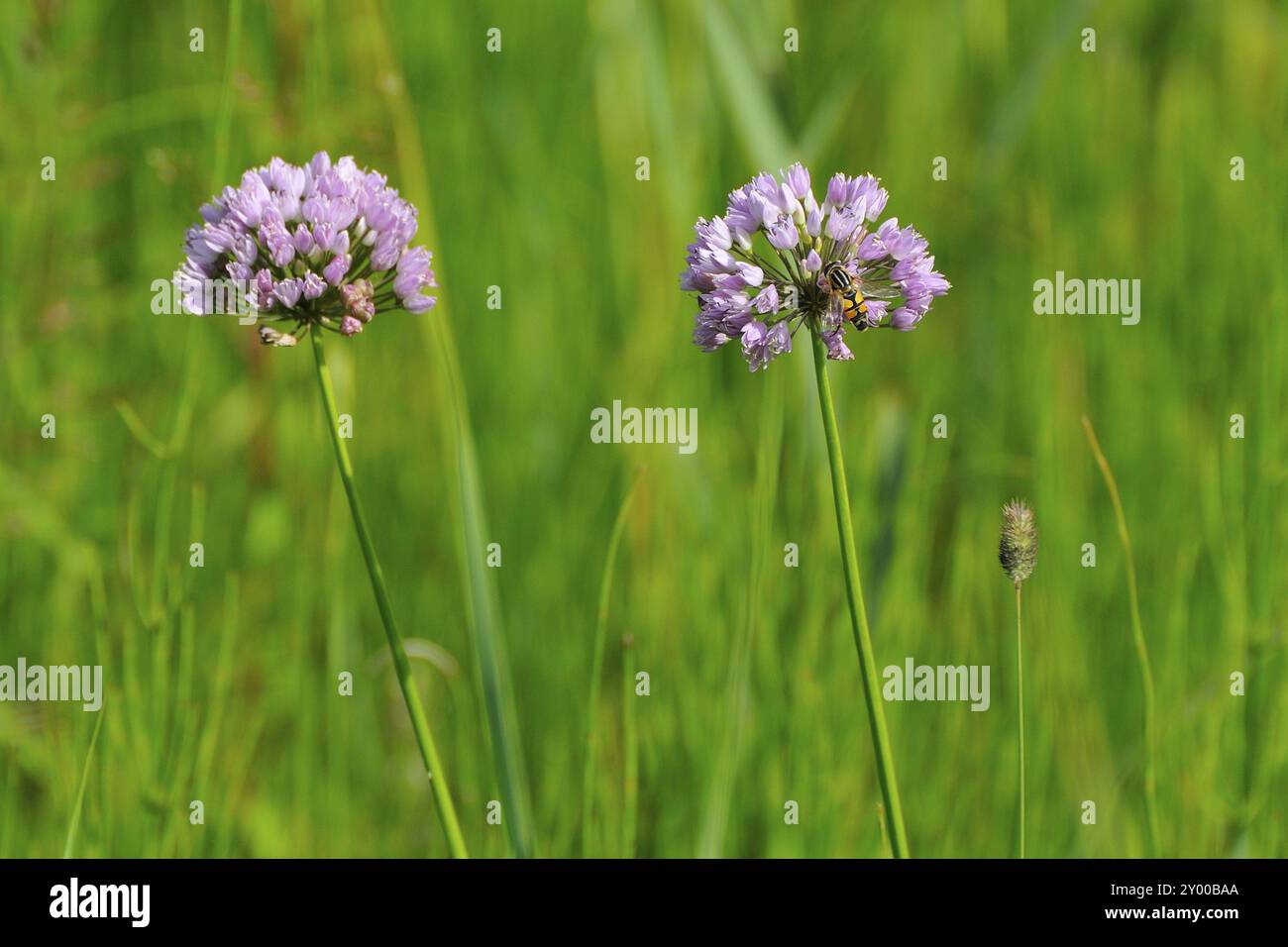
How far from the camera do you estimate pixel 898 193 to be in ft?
13.5

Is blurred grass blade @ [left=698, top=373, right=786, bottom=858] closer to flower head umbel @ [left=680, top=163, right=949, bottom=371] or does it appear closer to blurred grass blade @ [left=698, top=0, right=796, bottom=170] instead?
flower head umbel @ [left=680, top=163, right=949, bottom=371]

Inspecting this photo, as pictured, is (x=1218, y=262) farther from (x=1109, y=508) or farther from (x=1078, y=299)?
(x=1109, y=508)

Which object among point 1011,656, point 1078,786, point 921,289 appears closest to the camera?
point 921,289

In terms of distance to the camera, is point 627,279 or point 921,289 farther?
point 627,279

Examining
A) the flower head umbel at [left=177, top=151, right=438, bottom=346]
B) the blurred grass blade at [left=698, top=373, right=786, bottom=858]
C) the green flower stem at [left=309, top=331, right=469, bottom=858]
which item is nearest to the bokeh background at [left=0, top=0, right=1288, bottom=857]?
the blurred grass blade at [left=698, top=373, right=786, bottom=858]

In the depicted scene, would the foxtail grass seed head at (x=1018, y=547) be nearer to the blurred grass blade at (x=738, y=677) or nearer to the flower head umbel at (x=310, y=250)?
the blurred grass blade at (x=738, y=677)

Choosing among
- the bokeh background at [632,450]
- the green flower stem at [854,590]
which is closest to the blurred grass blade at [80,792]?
the bokeh background at [632,450]

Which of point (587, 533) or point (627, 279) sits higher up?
point (627, 279)

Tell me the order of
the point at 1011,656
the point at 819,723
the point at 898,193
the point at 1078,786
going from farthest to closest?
the point at 898,193, the point at 1011,656, the point at 1078,786, the point at 819,723

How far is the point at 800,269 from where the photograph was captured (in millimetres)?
1536

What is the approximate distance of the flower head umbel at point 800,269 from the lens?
1495 mm

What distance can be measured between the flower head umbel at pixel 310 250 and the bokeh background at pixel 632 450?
0.36 meters
